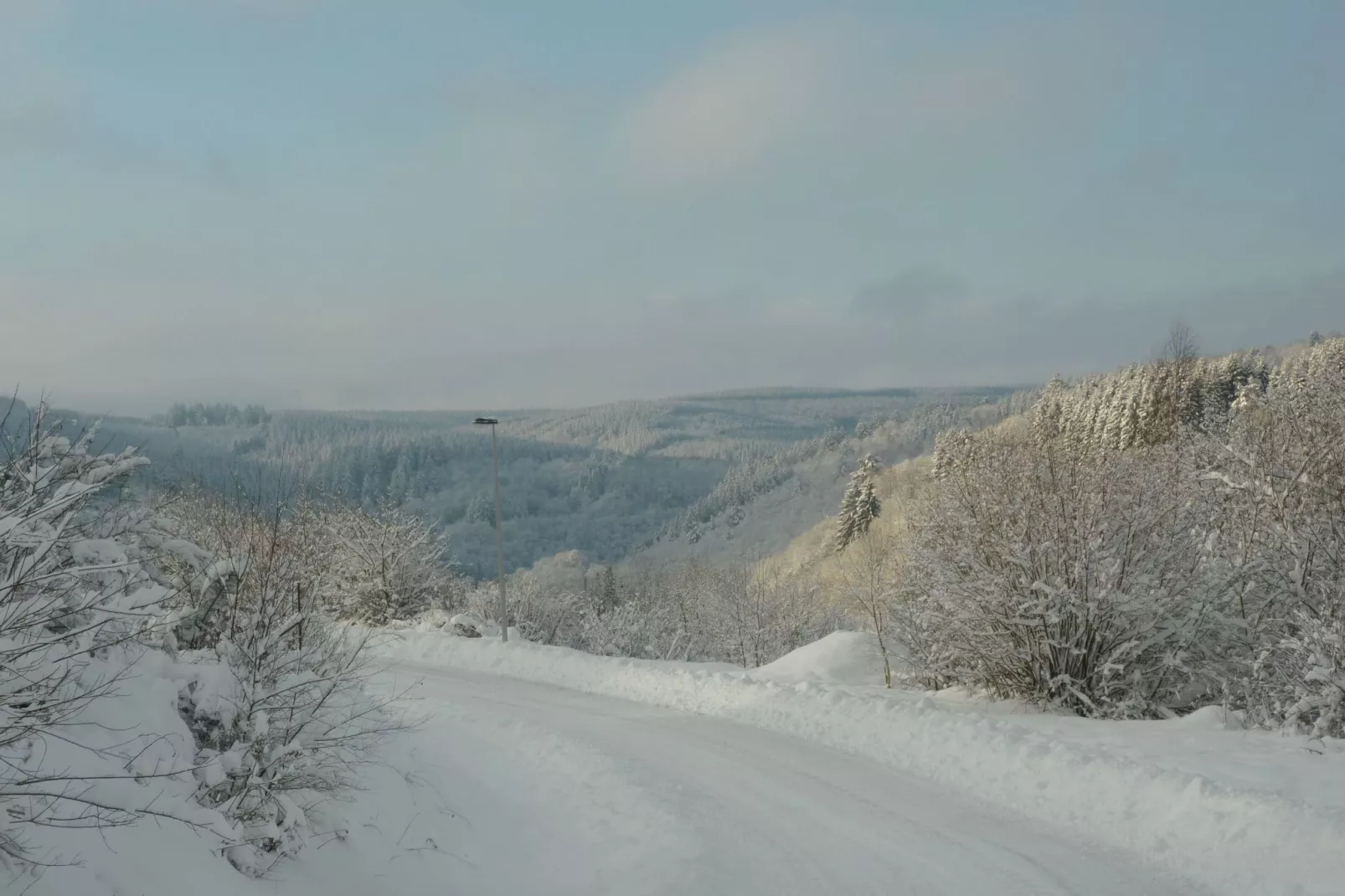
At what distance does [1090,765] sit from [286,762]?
26.1 feet

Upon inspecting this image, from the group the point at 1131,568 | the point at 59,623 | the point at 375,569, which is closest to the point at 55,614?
the point at 59,623

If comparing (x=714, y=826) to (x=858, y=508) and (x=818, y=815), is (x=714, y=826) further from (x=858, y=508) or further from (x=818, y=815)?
(x=858, y=508)

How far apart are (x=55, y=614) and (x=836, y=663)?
1560 cm

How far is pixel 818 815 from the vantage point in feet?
29.2

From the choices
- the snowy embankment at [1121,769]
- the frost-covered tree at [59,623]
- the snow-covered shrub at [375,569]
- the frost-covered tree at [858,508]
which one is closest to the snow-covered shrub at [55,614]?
the frost-covered tree at [59,623]

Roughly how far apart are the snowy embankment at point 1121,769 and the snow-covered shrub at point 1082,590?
123cm

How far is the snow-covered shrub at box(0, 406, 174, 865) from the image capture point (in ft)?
12.8

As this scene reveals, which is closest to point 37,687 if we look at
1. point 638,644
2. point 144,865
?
point 144,865

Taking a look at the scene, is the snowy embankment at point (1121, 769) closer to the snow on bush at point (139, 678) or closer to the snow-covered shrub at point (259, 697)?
the snow-covered shrub at point (259, 697)

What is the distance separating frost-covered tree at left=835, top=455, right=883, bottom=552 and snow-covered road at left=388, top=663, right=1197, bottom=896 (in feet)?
234

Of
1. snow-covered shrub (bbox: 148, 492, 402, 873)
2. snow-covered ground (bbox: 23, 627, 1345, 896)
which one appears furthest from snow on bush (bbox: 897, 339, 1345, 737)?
snow-covered shrub (bbox: 148, 492, 402, 873)

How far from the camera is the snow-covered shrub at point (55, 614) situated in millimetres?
3904

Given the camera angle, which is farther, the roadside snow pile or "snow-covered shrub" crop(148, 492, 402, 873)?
the roadside snow pile

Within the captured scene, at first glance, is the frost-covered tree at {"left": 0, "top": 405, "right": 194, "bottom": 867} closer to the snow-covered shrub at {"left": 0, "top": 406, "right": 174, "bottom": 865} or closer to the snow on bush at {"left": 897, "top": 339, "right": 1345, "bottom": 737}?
the snow-covered shrub at {"left": 0, "top": 406, "right": 174, "bottom": 865}
